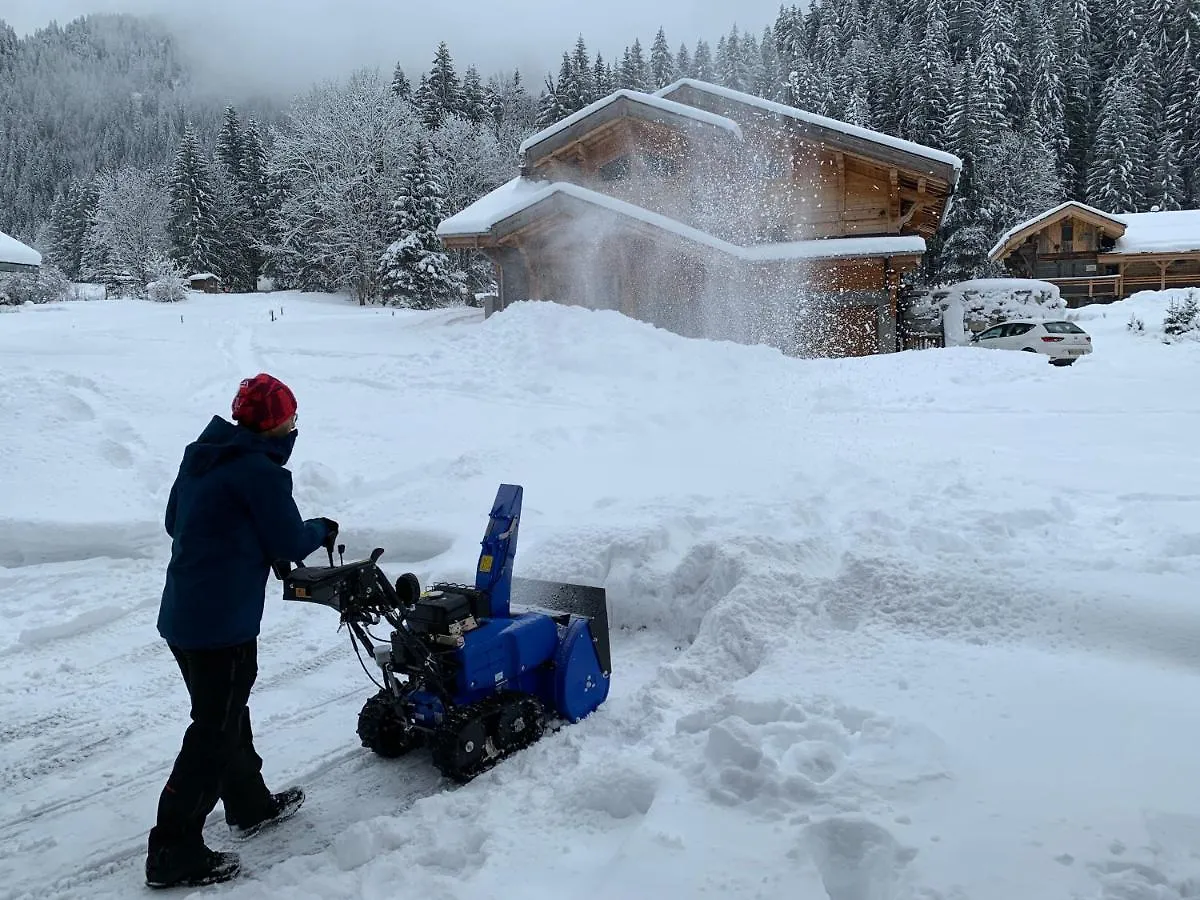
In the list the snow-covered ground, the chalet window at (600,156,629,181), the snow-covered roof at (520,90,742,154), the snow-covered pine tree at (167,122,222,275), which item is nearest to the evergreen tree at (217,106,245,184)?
the snow-covered pine tree at (167,122,222,275)

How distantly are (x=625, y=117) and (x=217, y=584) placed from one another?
17.7 metres

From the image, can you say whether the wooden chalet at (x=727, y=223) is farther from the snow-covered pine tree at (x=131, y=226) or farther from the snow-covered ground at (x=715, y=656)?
the snow-covered pine tree at (x=131, y=226)

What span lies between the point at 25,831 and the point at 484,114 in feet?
200

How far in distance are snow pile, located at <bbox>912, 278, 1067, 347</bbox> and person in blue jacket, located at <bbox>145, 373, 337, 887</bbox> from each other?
29198mm

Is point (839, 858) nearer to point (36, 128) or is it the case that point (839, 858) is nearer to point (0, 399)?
point (0, 399)

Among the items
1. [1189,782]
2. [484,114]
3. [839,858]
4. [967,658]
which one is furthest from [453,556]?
[484,114]

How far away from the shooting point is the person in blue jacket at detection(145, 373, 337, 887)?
3160mm

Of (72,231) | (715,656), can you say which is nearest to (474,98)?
(72,231)

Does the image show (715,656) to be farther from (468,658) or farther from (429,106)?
(429,106)

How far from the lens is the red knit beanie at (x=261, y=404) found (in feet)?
10.7

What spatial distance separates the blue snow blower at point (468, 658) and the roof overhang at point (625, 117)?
15.7 meters

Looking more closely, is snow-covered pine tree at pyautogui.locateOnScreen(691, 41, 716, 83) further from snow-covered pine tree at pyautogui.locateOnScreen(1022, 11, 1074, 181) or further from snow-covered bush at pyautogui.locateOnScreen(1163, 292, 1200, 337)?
snow-covered bush at pyautogui.locateOnScreen(1163, 292, 1200, 337)

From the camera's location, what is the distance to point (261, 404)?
3.27m

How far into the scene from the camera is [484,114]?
58.9 m
